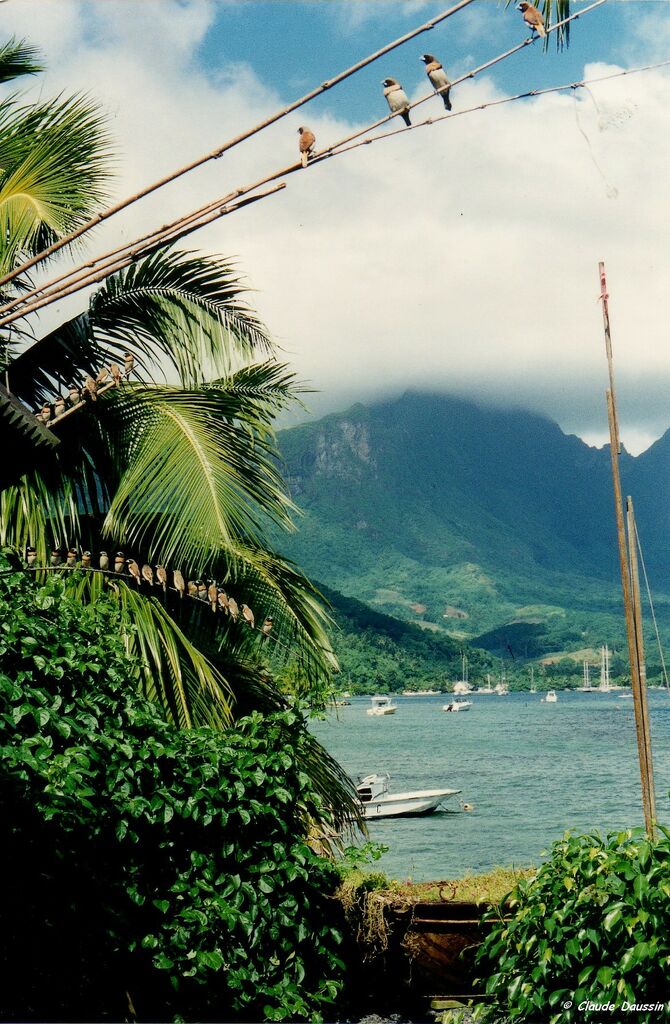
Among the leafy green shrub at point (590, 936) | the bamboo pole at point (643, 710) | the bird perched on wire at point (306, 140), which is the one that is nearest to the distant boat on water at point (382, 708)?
the bamboo pole at point (643, 710)

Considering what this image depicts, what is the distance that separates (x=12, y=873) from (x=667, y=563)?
574 ft

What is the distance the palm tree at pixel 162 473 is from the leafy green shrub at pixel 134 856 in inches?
48.2

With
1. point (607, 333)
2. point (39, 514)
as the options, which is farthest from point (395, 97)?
point (607, 333)

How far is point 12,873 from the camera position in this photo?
156 inches

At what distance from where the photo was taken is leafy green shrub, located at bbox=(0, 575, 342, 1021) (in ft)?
13.2

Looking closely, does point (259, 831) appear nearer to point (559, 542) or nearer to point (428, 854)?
point (428, 854)

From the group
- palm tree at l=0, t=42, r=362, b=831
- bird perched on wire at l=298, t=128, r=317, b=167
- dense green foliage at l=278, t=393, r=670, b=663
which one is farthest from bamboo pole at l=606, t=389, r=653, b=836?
dense green foliage at l=278, t=393, r=670, b=663

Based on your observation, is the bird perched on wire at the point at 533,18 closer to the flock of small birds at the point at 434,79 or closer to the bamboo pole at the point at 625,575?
the flock of small birds at the point at 434,79

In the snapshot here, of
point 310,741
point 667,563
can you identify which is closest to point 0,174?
point 310,741

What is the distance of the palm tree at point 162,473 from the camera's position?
6.32 metres

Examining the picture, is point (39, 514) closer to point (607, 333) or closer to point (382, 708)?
point (607, 333)

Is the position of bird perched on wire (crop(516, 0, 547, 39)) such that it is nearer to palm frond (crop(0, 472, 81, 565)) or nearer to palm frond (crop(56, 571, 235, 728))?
palm frond (crop(56, 571, 235, 728))

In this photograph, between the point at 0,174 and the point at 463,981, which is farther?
the point at 0,174

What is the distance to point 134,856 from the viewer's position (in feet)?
14.3
